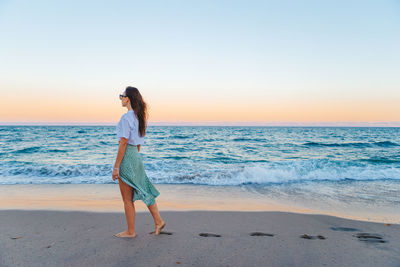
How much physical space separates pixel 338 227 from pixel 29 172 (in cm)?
984

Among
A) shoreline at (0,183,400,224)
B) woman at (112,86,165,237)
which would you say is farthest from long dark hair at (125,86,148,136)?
shoreline at (0,183,400,224)

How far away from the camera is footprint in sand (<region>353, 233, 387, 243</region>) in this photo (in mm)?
3291

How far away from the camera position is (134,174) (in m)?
3.13

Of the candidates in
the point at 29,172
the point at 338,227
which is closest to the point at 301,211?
the point at 338,227

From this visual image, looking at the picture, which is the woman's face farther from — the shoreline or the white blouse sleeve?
the shoreline

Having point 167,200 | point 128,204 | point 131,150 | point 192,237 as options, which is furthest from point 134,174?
point 167,200

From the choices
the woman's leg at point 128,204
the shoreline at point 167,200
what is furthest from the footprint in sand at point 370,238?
the woman's leg at point 128,204

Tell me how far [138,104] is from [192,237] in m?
1.83

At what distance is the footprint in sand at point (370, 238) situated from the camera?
3.29m

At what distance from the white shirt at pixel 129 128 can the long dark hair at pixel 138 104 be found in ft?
0.18

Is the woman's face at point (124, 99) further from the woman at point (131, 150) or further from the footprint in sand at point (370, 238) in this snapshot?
the footprint in sand at point (370, 238)

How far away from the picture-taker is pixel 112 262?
8.47 ft

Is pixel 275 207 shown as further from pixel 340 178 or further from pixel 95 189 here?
pixel 340 178

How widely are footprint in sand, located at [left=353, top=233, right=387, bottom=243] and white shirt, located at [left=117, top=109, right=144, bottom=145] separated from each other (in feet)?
10.5
